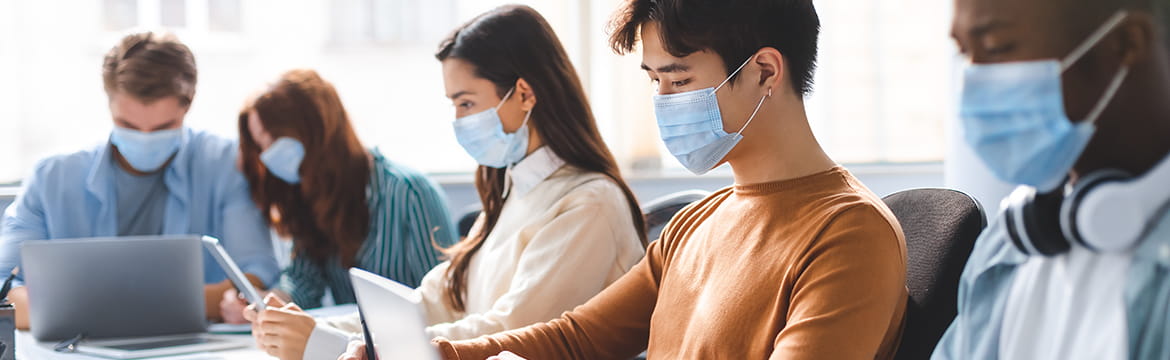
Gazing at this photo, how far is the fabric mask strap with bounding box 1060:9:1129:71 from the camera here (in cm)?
73

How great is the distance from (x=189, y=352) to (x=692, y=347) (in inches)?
39.7

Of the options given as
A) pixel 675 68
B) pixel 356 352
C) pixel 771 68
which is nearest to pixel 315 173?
pixel 356 352

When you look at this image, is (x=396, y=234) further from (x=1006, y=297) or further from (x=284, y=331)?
(x=1006, y=297)

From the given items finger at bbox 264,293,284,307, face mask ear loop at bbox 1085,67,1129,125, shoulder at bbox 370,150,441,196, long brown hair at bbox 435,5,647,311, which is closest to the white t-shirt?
face mask ear loop at bbox 1085,67,1129,125

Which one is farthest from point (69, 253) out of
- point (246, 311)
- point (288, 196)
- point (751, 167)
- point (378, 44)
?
point (378, 44)

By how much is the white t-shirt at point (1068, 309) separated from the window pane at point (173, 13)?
3.55 meters

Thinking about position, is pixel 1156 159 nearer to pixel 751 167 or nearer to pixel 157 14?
pixel 751 167

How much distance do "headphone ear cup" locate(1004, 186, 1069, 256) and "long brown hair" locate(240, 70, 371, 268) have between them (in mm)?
1841

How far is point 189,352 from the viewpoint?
179 centimetres

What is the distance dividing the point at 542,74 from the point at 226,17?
2.41 metres

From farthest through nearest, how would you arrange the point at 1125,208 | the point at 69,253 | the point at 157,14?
the point at 157,14 < the point at 69,253 < the point at 1125,208

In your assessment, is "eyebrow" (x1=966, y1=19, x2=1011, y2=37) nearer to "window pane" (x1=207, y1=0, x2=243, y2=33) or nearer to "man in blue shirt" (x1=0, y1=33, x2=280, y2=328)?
"man in blue shirt" (x1=0, y1=33, x2=280, y2=328)

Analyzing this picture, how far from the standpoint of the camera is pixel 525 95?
5.91 ft

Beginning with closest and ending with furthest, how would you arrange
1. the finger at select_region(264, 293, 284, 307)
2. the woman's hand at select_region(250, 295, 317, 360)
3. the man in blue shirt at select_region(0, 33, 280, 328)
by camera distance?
the woman's hand at select_region(250, 295, 317, 360) → the finger at select_region(264, 293, 284, 307) → the man in blue shirt at select_region(0, 33, 280, 328)
